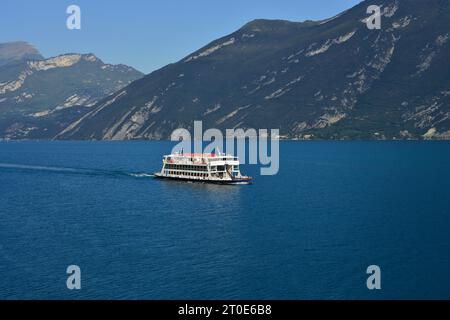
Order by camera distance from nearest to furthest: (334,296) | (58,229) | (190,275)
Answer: (334,296) → (190,275) → (58,229)

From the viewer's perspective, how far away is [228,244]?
106562 mm

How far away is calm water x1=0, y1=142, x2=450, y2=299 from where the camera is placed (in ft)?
268

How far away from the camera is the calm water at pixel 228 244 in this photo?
268 ft

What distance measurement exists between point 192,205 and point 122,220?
24.9 m

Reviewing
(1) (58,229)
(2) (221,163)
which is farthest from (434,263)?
(2) (221,163)

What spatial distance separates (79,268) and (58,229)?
35.2m

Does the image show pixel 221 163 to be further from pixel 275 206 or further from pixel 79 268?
pixel 79 268
